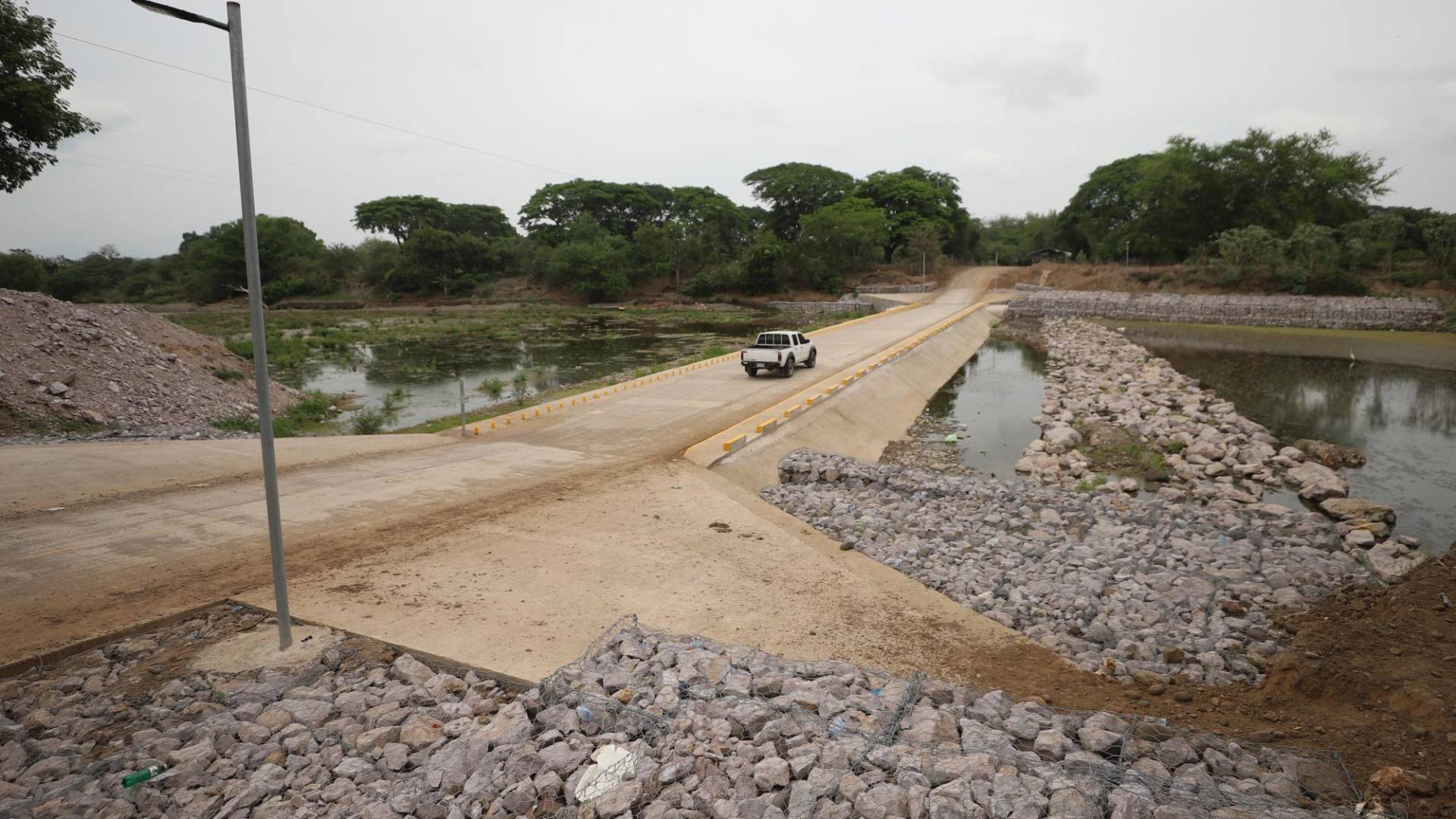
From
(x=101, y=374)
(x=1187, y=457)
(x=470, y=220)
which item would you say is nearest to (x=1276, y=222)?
(x=1187, y=457)

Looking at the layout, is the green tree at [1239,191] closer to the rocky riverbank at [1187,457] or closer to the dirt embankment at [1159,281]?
the dirt embankment at [1159,281]

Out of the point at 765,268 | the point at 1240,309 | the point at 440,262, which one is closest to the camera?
the point at 1240,309

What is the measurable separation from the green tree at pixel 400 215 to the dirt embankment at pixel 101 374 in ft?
263

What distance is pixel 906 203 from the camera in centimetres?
8294

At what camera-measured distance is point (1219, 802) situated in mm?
4793

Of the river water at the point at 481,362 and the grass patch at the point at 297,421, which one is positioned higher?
the river water at the point at 481,362

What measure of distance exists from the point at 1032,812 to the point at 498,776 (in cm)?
366

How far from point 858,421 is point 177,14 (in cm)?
1763

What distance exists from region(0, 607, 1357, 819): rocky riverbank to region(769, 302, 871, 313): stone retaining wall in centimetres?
5965

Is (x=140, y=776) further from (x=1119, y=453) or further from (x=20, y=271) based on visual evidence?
(x=20, y=271)

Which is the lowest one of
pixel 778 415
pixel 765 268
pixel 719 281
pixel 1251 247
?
pixel 778 415

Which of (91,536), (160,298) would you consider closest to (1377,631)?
(91,536)

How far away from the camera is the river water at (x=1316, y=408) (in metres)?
15.8

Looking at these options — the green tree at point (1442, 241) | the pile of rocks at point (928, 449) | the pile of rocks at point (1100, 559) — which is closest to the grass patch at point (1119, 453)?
the pile of rocks at point (928, 449)
